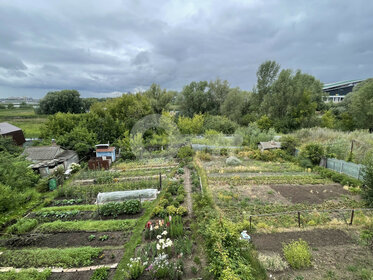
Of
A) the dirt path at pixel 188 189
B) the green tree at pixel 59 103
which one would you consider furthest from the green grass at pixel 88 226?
the green tree at pixel 59 103

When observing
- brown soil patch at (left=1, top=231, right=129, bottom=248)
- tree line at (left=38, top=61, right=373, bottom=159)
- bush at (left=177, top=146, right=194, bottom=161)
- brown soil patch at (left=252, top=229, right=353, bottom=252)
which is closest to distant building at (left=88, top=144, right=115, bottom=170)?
tree line at (left=38, top=61, right=373, bottom=159)

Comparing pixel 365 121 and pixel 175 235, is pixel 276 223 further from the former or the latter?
pixel 365 121

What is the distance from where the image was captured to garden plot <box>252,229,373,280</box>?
18.8 feet

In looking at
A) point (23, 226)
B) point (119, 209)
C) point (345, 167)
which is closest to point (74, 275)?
point (119, 209)

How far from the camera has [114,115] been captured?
25766 millimetres

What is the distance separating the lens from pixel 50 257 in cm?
642

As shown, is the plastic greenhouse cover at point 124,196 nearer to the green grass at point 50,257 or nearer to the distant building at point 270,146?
the green grass at point 50,257

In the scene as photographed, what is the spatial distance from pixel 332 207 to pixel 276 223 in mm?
3917

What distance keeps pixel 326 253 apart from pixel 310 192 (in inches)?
229

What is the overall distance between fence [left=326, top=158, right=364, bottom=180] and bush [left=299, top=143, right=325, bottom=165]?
2.35 ft

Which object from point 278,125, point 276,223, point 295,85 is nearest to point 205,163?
point 276,223

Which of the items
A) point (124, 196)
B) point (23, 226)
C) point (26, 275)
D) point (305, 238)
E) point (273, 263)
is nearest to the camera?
point (26, 275)

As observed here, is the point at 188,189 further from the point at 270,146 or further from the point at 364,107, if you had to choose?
the point at 364,107

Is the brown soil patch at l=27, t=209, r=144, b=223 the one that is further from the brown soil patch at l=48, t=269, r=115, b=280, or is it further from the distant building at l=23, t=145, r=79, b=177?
the distant building at l=23, t=145, r=79, b=177
